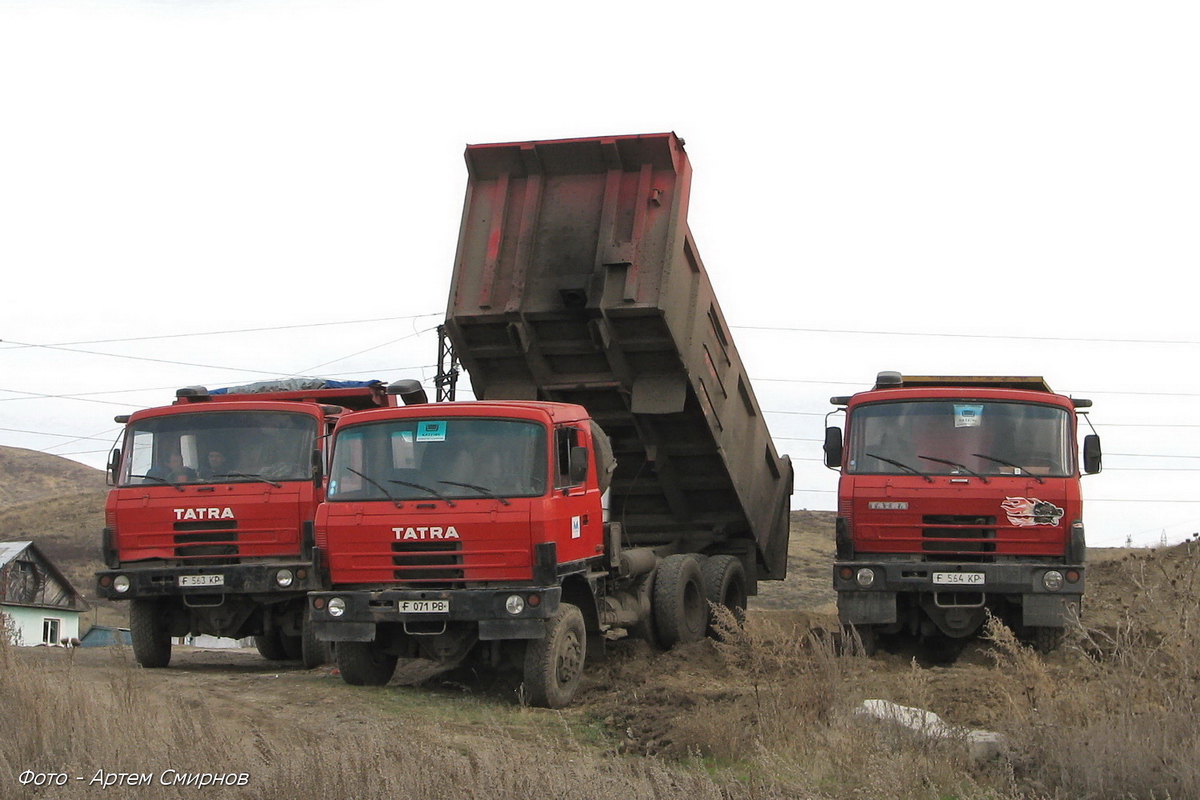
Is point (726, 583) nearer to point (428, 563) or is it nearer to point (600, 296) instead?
point (600, 296)

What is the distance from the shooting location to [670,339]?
12.3 metres

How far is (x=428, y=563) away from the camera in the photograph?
10.3 meters

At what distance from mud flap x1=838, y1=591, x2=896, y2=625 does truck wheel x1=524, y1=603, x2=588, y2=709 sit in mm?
2640

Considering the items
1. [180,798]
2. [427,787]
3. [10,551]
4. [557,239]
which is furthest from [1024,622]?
[10,551]

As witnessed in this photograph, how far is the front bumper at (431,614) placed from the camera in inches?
394

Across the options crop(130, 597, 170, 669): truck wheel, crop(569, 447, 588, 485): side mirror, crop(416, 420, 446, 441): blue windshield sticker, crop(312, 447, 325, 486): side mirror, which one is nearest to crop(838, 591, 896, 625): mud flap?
crop(569, 447, 588, 485): side mirror

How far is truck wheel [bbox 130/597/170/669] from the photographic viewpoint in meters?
13.1

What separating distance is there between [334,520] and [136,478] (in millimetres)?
3255

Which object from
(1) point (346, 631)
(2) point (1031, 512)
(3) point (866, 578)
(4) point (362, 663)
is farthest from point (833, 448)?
(1) point (346, 631)

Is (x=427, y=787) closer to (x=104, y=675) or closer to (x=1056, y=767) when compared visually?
(x=1056, y=767)

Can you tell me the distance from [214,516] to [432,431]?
10.4 ft

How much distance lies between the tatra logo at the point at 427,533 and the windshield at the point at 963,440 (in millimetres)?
4032

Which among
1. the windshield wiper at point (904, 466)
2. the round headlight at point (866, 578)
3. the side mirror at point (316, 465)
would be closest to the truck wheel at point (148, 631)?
the side mirror at point (316, 465)

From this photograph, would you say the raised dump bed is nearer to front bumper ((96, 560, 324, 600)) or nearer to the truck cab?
the truck cab
